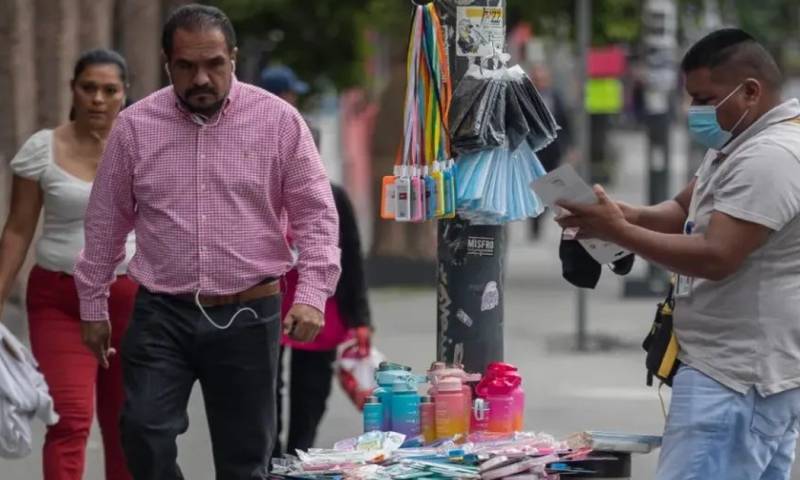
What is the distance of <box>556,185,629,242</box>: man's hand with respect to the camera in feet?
17.7

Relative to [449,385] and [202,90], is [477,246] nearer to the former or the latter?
[449,385]

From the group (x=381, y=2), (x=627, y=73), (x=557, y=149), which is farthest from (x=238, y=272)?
(x=627, y=73)

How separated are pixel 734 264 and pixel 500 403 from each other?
1.08 meters

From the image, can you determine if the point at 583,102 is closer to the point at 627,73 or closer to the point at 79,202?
the point at 79,202

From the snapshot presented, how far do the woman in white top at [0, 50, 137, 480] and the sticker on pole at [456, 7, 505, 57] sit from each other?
1525mm

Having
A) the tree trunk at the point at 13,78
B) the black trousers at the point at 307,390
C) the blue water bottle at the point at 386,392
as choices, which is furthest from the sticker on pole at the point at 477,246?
the tree trunk at the point at 13,78

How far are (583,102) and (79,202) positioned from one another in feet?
23.2

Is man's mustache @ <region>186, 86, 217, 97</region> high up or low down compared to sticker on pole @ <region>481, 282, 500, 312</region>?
up

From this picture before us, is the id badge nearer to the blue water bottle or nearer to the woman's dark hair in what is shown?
the blue water bottle

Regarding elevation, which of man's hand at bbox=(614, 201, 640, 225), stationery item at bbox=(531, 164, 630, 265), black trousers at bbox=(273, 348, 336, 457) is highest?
stationery item at bbox=(531, 164, 630, 265)

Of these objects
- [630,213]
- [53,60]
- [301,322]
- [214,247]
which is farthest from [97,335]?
[53,60]

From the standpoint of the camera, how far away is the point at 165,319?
6.21 meters

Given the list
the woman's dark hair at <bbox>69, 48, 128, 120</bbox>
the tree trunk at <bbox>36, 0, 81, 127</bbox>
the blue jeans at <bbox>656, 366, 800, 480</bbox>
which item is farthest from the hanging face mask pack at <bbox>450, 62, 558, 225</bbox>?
the tree trunk at <bbox>36, 0, 81, 127</bbox>

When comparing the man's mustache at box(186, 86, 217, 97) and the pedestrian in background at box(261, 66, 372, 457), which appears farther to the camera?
the pedestrian in background at box(261, 66, 372, 457)
